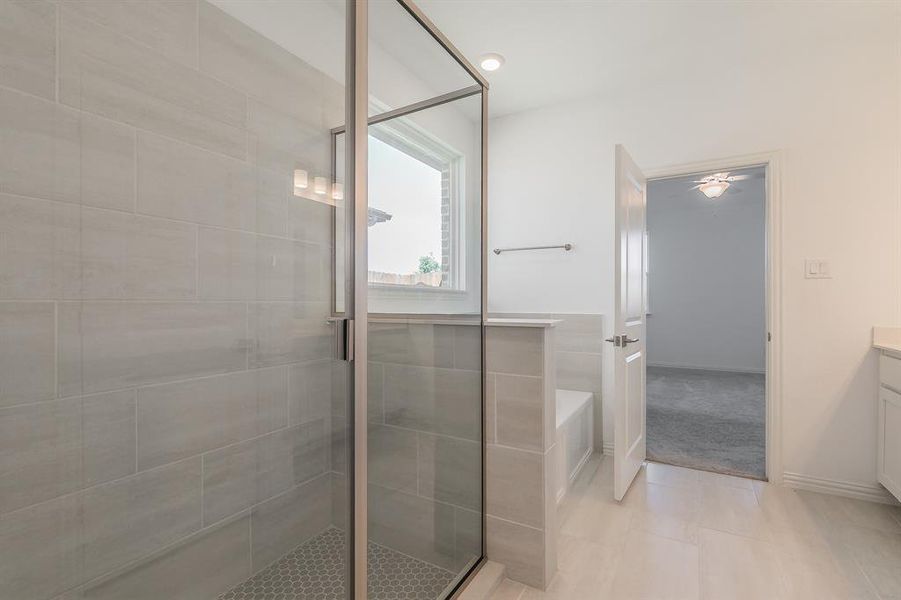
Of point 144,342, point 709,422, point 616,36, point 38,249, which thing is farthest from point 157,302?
point 709,422

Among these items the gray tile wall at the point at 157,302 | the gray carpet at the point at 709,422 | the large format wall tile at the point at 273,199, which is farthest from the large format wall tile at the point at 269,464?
the gray carpet at the point at 709,422

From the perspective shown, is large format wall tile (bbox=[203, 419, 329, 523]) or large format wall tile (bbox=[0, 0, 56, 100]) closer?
large format wall tile (bbox=[0, 0, 56, 100])

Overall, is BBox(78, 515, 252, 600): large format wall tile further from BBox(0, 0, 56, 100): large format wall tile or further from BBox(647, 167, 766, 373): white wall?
BBox(647, 167, 766, 373): white wall

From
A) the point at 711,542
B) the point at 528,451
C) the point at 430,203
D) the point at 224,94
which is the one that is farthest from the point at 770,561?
the point at 224,94

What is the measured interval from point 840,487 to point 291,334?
3.03m

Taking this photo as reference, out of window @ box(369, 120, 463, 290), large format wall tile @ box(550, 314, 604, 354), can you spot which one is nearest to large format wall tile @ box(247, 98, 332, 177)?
window @ box(369, 120, 463, 290)

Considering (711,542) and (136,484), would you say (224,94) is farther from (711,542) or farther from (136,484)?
(711,542)

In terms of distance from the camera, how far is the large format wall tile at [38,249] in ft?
2.46

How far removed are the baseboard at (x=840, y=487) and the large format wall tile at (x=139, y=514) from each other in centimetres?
300

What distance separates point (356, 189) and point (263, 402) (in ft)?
1.87

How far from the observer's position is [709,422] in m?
3.68

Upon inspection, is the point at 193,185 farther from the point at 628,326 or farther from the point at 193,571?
the point at 628,326

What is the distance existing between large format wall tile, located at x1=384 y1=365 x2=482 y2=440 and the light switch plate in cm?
218

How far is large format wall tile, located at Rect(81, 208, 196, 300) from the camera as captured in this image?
→ 0.84 m
